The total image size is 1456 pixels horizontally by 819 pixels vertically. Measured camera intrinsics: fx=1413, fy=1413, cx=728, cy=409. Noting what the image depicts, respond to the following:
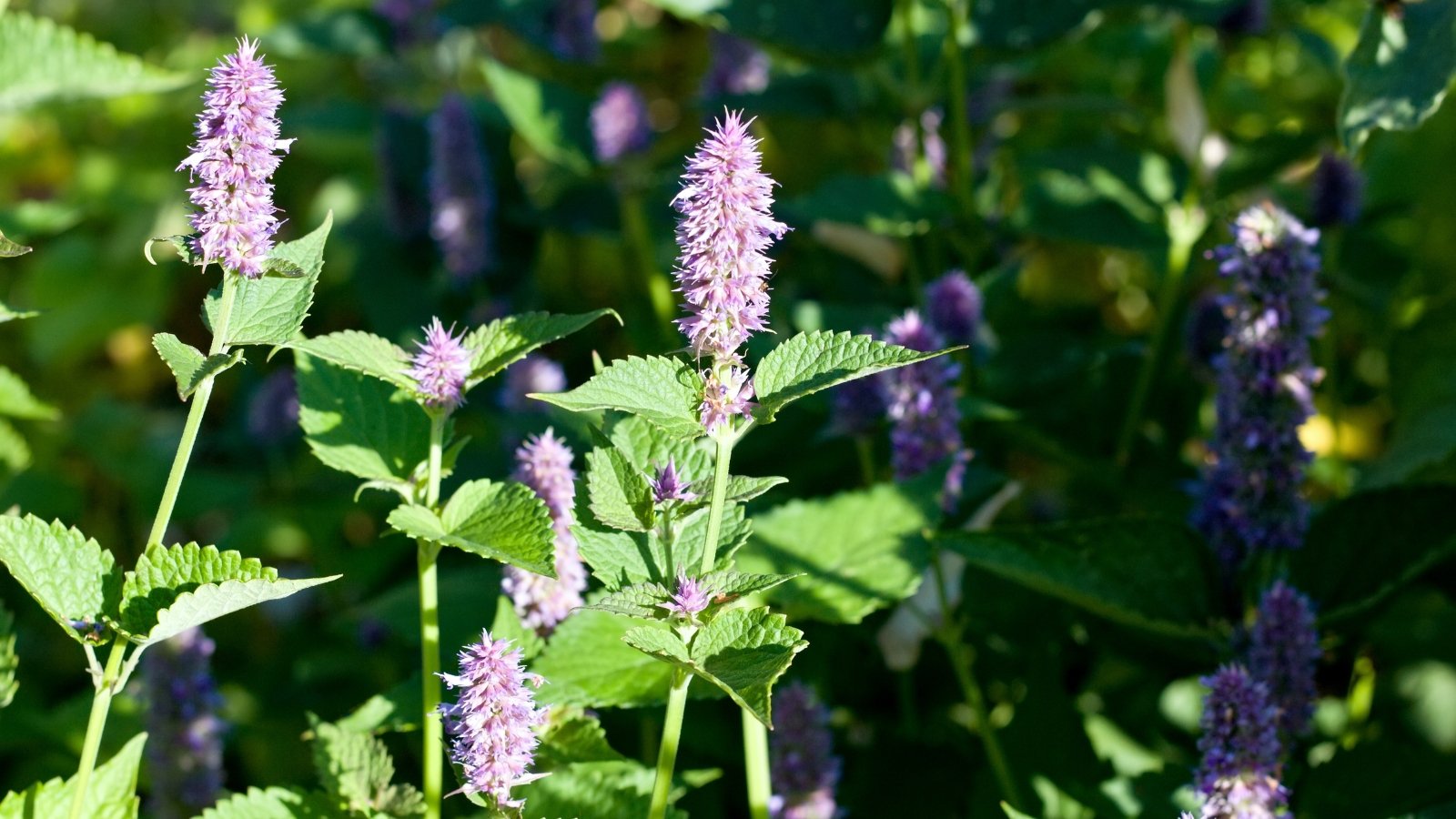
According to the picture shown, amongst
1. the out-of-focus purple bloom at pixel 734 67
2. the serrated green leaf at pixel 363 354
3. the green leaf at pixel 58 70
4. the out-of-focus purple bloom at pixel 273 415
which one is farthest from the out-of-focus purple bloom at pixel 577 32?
the serrated green leaf at pixel 363 354

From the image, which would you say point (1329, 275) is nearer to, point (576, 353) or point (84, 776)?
point (576, 353)

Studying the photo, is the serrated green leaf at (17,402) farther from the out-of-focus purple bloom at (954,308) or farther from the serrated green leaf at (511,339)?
the out-of-focus purple bloom at (954,308)

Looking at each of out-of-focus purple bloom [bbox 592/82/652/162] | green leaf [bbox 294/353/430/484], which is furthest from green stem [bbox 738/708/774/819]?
out-of-focus purple bloom [bbox 592/82/652/162]

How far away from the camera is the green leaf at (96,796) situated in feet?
3.24

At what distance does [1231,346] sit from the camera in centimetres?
129

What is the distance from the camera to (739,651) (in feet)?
2.81

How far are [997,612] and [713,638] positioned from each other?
68 cm

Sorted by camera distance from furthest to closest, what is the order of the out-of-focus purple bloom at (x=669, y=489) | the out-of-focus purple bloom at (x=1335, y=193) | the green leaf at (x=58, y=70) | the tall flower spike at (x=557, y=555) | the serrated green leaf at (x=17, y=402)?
1. the out-of-focus purple bloom at (x=1335, y=193)
2. the green leaf at (x=58, y=70)
3. the serrated green leaf at (x=17, y=402)
4. the tall flower spike at (x=557, y=555)
5. the out-of-focus purple bloom at (x=669, y=489)

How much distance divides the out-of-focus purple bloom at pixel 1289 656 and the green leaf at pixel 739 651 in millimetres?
471

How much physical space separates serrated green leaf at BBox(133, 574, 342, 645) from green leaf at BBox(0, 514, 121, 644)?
82 mm

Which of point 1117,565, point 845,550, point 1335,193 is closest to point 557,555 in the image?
point 845,550

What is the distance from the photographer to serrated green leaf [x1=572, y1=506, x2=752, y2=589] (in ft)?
3.06

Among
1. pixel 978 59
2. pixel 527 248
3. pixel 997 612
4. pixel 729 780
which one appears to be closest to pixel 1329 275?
pixel 978 59

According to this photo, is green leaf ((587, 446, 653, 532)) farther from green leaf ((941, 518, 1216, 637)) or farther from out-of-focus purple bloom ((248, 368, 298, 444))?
out-of-focus purple bloom ((248, 368, 298, 444))
